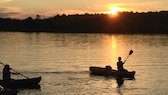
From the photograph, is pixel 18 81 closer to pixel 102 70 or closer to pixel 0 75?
pixel 0 75

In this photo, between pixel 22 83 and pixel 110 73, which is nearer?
pixel 22 83

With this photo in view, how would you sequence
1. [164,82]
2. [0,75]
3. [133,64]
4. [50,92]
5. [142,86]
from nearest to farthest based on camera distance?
[50,92] < [142,86] < [164,82] < [0,75] < [133,64]

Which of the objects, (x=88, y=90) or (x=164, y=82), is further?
(x=164, y=82)

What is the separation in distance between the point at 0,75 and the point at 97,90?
42.6ft

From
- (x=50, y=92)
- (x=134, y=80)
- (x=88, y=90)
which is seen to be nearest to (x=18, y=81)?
(x=50, y=92)

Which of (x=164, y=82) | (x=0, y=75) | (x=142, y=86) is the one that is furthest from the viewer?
(x=0, y=75)

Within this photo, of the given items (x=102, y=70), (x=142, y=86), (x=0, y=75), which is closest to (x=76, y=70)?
(x=102, y=70)

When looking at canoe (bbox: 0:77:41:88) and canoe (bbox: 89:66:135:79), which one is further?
canoe (bbox: 89:66:135:79)

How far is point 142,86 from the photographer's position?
39938mm

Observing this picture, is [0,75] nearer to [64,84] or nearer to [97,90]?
[64,84]

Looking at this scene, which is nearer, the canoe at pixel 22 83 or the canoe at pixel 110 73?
the canoe at pixel 22 83

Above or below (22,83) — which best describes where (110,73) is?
above

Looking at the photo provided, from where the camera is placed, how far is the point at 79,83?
41.4 m

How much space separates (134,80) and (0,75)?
13.8m
